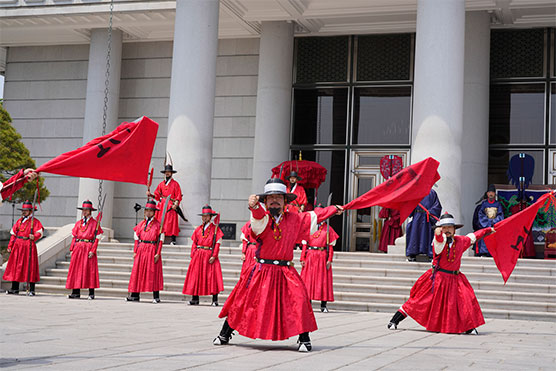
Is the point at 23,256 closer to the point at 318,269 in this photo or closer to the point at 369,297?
A: the point at 318,269

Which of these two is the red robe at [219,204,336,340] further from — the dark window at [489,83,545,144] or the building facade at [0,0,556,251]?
the dark window at [489,83,545,144]

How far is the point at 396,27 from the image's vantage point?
66.9 ft

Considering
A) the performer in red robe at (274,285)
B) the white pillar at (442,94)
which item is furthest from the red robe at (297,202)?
the performer in red robe at (274,285)

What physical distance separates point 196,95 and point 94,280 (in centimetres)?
542

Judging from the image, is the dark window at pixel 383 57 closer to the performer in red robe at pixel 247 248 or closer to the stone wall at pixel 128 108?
the stone wall at pixel 128 108

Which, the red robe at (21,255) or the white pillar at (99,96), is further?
the white pillar at (99,96)

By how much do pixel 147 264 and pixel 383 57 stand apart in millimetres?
10528

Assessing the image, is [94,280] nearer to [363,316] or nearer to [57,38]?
[363,316]

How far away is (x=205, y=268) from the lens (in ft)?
42.6

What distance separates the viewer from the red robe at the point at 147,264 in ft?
42.6

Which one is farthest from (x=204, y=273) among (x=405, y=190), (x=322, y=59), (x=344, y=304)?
(x=322, y=59)

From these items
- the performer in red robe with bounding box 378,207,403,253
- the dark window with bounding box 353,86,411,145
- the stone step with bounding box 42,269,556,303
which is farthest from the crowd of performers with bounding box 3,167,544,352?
the dark window with bounding box 353,86,411,145

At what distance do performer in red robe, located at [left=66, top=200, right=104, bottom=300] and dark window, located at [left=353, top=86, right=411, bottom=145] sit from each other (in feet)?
30.7

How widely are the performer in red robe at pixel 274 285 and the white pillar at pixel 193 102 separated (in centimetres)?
983
